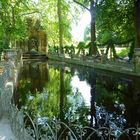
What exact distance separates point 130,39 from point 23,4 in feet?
34.5

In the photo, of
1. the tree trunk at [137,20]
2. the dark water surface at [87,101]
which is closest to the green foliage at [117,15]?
the tree trunk at [137,20]

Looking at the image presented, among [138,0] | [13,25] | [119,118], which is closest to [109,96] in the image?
[119,118]

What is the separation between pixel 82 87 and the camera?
1853 cm

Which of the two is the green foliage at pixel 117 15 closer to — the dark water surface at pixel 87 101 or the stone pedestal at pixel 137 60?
the stone pedestal at pixel 137 60

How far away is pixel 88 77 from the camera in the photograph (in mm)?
22875

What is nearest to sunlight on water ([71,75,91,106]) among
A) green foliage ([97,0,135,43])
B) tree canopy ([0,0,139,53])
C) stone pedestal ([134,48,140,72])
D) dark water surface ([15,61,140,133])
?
dark water surface ([15,61,140,133])

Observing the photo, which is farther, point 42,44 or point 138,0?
point 42,44

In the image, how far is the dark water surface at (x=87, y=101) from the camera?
11109mm

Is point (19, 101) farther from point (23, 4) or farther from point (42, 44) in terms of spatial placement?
point (42, 44)

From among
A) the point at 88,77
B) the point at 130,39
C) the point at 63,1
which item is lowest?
the point at 88,77

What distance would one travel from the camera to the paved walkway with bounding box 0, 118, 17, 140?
6926 mm

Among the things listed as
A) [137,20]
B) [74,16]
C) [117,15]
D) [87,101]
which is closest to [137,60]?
[137,20]

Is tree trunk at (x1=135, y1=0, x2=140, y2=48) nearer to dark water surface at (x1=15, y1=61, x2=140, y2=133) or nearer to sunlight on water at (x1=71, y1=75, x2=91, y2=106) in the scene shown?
dark water surface at (x1=15, y1=61, x2=140, y2=133)

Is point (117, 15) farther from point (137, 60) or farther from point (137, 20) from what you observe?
point (137, 60)
